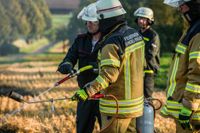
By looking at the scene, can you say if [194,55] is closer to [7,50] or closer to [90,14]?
[90,14]

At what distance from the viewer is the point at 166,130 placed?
7.99m

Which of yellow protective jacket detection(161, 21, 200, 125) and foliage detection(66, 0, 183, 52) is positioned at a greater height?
yellow protective jacket detection(161, 21, 200, 125)

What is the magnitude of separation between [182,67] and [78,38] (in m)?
2.36

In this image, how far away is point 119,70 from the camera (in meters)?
4.76

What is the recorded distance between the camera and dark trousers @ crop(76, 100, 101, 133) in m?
6.47

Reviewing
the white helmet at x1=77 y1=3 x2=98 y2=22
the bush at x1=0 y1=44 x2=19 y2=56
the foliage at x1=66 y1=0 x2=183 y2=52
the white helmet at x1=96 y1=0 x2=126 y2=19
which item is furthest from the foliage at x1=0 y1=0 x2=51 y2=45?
the white helmet at x1=96 y1=0 x2=126 y2=19

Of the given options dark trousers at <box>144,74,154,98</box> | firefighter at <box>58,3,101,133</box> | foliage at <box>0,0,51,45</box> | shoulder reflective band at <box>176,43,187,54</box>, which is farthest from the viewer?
foliage at <box>0,0,51,45</box>

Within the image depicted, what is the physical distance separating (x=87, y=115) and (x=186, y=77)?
224 cm

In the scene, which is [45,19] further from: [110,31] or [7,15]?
[110,31]

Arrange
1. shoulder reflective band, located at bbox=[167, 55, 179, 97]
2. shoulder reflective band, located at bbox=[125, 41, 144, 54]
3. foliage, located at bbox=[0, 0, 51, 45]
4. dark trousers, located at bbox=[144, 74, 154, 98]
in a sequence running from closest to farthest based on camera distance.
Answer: shoulder reflective band, located at bbox=[167, 55, 179, 97] < shoulder reflective band, located at bbox=[125, 41, 144, 54] < dark trousers, located at bbox=[144, 74, 154, 98] < foliage, located at bbox=[0, 0, 51, 45]

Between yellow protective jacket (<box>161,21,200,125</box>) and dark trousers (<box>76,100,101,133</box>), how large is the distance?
5.91ft

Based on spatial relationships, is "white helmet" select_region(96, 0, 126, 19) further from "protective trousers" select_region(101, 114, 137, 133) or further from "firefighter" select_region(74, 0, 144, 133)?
"protective trousers" select_region(101, 114, 137, 133)

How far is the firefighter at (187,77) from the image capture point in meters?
4.30

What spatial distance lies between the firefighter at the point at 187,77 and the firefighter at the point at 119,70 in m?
0.39
